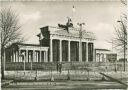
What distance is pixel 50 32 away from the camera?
52.6 metres

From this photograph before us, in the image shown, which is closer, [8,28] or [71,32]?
[8,28]

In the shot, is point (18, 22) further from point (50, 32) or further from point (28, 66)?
point (50, 32)

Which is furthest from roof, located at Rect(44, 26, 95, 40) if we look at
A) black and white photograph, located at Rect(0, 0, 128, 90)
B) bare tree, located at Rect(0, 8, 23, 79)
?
bare tree, located at Rect(0, 8, 23, 79)

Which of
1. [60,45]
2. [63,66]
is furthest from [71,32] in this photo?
[63,66]

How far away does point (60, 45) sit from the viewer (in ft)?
183

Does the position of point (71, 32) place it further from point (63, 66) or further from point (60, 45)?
point (63, 66)

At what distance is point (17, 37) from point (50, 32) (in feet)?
93.9

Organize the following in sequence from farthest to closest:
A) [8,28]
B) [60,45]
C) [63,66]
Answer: [60,45]
[63,66]
[8,28]

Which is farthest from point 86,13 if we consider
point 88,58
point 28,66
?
point 88,58

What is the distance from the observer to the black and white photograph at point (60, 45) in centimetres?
1895

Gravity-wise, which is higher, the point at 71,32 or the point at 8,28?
the point at 71,32

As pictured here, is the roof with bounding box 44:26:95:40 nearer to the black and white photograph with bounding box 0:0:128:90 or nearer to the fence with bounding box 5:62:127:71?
the black and white photograph with bounding box 0:0:128:90

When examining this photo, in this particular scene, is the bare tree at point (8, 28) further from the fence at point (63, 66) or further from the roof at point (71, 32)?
the roof at point (71, 32)

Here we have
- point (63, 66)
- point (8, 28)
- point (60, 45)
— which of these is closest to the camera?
point (8, 28)
